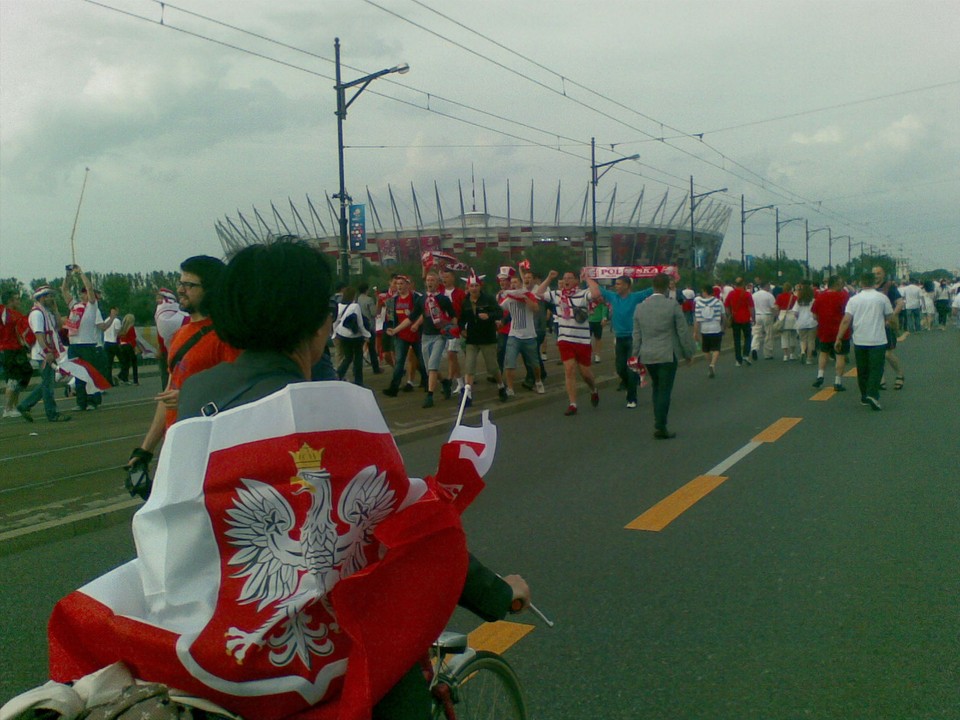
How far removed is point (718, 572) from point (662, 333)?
17.0ft

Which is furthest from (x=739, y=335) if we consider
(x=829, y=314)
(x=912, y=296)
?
(x=912, y=296)

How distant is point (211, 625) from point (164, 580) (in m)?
0.12

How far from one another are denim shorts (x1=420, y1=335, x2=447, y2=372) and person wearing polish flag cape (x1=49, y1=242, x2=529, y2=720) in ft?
35.5

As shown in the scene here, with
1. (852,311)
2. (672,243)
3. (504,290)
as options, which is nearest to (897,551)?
(852,311)

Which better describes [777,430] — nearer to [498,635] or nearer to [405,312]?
[405,312]

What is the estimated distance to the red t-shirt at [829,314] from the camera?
48.9 ft

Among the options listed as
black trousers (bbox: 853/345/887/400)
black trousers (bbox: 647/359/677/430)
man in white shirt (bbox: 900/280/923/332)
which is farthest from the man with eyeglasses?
man in white shirt (bbox: 900/280/923/332)

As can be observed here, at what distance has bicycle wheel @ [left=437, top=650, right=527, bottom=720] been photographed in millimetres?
2234

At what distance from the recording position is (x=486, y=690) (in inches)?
93.4

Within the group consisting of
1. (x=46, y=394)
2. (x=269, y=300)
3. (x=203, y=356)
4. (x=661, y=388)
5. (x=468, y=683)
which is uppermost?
(x=269, y=300)

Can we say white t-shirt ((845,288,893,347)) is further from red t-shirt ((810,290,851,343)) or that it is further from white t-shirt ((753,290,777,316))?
white t-shirt ((753,290,777,316))

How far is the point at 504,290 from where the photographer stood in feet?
43.9

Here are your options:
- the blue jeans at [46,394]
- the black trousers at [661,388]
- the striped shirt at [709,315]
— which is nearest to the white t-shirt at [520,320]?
the black trousers at [661,388]

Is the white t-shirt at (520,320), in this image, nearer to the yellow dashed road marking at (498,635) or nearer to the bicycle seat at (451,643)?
the yellow dashed road marking at (498,635)
